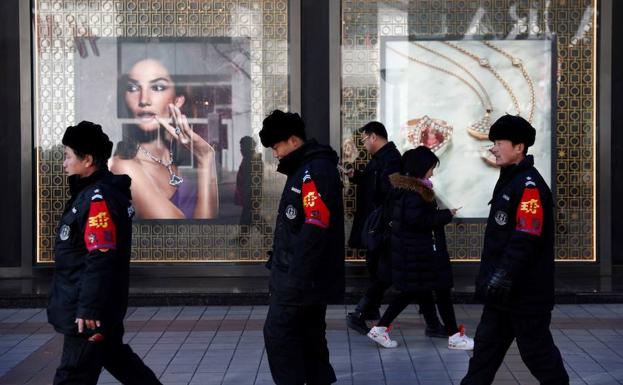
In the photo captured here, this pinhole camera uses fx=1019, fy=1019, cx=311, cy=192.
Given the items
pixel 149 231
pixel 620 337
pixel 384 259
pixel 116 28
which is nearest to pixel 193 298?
pixel 149 231

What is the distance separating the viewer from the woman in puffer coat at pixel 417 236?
782 cm

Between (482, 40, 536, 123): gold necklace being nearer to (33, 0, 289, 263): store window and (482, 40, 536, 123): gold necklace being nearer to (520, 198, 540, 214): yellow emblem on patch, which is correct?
(33, 0, 289, 263): store window

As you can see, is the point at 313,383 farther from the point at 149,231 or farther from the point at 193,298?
the point at 149,231

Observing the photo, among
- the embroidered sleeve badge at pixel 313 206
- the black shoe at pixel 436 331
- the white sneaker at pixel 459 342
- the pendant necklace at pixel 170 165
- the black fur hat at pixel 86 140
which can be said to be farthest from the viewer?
the pendant necklace at pixel 170 165

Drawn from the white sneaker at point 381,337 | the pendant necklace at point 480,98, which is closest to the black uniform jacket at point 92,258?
the white sneaker at point 381,337

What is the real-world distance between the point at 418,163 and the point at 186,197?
4.26 meters

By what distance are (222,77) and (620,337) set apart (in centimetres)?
533

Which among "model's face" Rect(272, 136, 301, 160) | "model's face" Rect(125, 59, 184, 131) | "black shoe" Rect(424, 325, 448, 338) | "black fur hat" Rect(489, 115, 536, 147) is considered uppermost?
"model's face" Rect(125, 59, 184, 131)

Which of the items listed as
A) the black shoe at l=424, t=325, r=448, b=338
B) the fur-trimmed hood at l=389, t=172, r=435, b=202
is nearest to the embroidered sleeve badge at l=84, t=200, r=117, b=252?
the fur-trimmed hood at l=389, t=172, r=435, b=202

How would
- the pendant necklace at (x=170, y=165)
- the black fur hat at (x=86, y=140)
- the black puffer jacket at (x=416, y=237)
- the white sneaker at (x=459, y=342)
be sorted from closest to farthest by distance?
1. the black fur hat at (x=86, y=140)
2. the black puffer jacket at (x=416, y=237)
3. the white sneaker at (x=459, y=342)
4. the pendant necklace at (x=170, y=165)

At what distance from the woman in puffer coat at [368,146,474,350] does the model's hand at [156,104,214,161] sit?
13.0 feet

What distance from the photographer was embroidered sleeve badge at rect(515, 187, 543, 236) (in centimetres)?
558

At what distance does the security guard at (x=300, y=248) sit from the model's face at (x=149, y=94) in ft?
19.2

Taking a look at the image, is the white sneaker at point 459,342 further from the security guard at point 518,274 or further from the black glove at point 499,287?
the black glove at point 499,287
